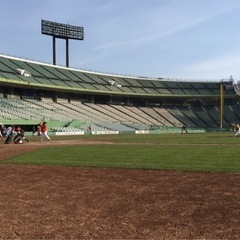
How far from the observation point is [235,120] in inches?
3708

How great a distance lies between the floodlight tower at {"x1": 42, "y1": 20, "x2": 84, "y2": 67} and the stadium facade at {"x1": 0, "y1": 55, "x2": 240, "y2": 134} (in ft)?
29.9

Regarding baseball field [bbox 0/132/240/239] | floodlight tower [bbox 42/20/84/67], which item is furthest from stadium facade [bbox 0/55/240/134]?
baseball field [bbox 0/132/240/239]

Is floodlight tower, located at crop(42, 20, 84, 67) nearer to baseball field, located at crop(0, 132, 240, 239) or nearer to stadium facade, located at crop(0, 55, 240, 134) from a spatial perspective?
stadium facade, located at crop(0, 55, 240, 134)

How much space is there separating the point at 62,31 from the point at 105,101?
20.3m

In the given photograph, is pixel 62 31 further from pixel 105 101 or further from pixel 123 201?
pixel 123 201

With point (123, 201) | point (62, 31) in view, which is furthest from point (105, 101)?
point (123, 201)

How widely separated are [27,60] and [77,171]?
6917cm

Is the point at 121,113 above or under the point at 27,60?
under

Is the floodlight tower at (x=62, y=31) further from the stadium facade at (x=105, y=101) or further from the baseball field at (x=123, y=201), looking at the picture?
the baseball field at (x=123, y=201)

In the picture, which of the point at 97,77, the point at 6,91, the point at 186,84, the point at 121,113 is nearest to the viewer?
the point at 6,91

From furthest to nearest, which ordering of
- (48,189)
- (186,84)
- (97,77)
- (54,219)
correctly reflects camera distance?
(186,84) < (97,77) < (48,189) < (54,219)

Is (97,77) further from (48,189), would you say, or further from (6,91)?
(48,189)

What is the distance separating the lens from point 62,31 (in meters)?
88.8

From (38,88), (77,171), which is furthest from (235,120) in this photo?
(77,171)
